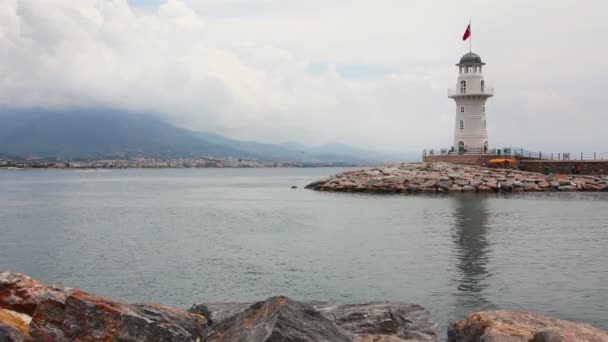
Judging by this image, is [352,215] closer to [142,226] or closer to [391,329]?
[142,226]

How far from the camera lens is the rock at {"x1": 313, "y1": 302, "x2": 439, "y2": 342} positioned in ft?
43.2

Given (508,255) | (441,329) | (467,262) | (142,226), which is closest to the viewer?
→ (441,329)

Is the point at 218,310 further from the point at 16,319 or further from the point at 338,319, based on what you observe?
the point at 16,319

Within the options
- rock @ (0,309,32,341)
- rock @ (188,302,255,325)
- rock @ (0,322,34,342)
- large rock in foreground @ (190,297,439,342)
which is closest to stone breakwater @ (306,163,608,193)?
large rock in foreground @ (190,297,439,342)

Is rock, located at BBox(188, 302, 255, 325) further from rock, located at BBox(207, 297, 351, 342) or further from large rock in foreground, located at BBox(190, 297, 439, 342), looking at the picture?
rock, located at BBox(207, 297, 351, 342)

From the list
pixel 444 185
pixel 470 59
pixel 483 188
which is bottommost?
pixel 483 188

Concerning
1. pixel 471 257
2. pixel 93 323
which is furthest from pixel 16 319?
pixel 471 257

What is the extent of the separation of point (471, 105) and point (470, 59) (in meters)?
6.63

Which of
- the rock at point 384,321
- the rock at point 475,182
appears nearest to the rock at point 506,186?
the rock at point 475,182

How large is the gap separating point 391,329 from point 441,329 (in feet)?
11.7

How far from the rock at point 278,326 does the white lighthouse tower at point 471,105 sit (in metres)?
74.7

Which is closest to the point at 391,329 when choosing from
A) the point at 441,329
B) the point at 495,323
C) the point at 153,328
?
the point at 495,323

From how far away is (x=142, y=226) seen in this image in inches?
1720

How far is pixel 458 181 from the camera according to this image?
70.4 metres
